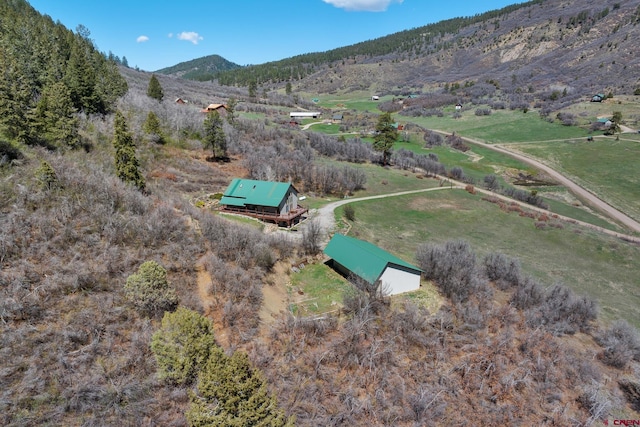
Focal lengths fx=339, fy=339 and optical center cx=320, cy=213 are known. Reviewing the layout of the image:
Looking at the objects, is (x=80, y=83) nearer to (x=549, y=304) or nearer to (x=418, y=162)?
(x=549, y=304)

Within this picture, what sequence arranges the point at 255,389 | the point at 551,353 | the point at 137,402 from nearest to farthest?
the point at 255,389
the point at 137,402
the point at 551,353

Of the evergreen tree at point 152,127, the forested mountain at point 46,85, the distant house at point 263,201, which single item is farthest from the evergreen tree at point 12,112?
the evergreen tree at point 152,127

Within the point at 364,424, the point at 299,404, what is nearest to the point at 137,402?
the point at 299,404

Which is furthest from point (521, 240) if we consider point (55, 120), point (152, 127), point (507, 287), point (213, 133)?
point (55, 120)

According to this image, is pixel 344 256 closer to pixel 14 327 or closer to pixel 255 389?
pixel 255 389

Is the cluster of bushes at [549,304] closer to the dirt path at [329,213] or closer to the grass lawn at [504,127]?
the dirt path at [329,213]

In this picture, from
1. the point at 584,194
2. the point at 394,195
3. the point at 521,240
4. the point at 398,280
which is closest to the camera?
the point at 398,280

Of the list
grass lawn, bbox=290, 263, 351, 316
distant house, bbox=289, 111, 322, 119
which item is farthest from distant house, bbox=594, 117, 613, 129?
grass lawn, bbox=290, 263, 351, 316

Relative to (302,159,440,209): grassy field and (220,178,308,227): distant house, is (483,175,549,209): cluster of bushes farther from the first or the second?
(220,178,308,227): distant house
